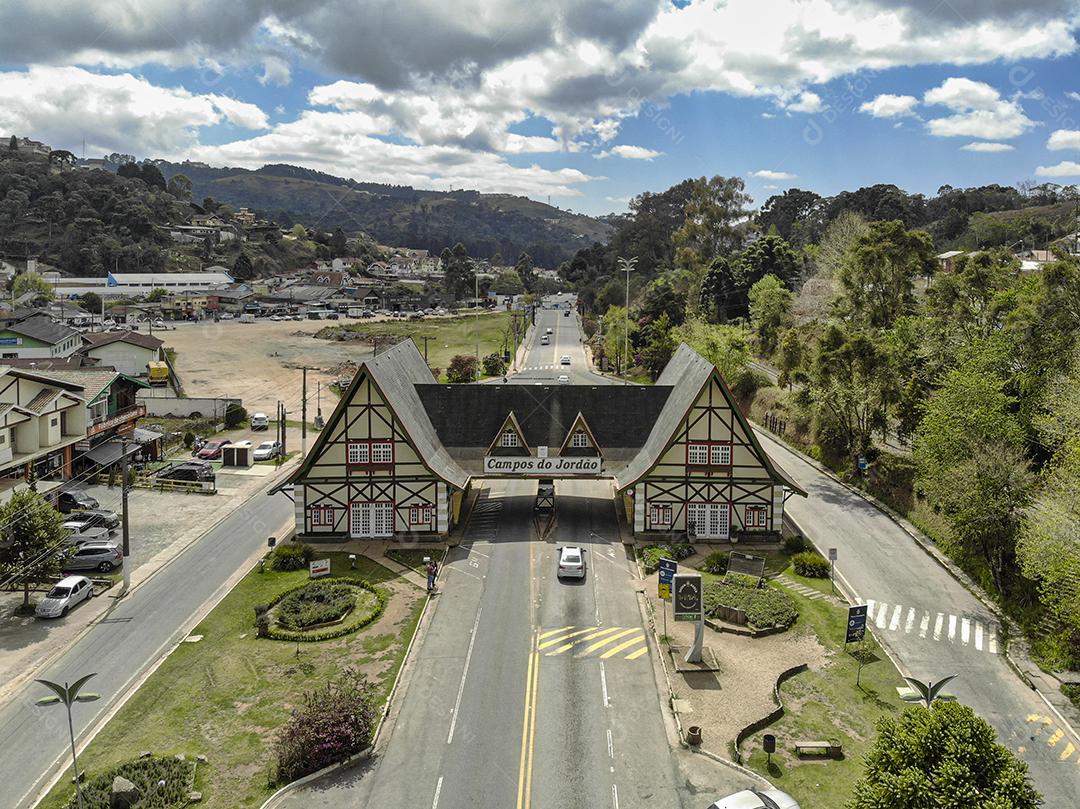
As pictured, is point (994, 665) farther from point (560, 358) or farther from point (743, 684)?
point (560, 358)

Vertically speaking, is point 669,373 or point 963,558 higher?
point 669,373

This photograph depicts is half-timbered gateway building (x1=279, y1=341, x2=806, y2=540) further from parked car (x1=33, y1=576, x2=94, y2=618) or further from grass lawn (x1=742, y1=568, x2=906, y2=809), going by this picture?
grass lawn (x1=742, y1=568, x2=906, y2=809)

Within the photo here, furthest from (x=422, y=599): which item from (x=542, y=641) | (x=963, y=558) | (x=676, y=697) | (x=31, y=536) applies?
(x=963, y=558)

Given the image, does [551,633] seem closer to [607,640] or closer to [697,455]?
[607,640]

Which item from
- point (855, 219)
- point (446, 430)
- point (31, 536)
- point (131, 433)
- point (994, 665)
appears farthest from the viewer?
point (855, 219)

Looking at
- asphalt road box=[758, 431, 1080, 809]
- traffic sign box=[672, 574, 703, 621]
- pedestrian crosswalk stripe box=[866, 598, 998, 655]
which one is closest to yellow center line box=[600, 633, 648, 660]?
traffic sign box=[672, 574, 703, 621]

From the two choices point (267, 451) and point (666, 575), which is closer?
point (666, 575)

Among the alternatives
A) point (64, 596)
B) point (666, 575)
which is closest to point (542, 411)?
point (666, 575)
